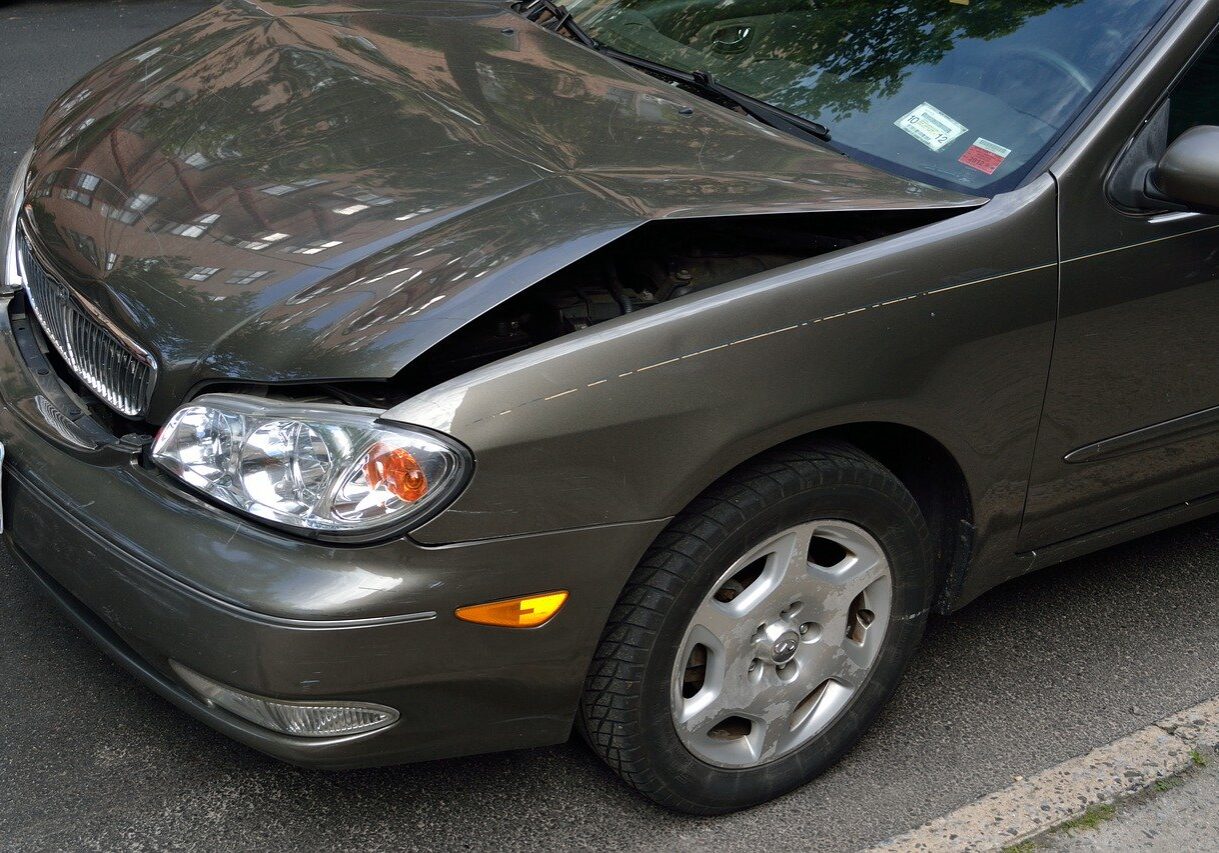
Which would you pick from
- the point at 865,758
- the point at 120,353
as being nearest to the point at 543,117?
the point at 120,353

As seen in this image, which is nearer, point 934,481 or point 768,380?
point 768,380

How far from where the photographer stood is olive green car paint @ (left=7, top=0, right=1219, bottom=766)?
77.8 inches

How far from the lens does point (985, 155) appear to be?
8.39 ft

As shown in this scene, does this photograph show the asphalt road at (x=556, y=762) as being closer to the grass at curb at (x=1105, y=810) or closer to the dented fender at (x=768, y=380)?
the grass at curb at (x=1105, y=810)

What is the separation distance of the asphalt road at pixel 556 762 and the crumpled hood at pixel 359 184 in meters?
0.75

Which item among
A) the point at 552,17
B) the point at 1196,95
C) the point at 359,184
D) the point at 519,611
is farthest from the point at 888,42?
the point at 519,611

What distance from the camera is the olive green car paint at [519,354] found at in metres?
1.98

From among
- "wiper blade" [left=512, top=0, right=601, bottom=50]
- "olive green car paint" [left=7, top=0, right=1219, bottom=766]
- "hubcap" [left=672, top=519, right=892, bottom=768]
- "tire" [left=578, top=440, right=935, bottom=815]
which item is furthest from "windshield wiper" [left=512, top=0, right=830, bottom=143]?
"hubcap" [left=672, top=519, right=892, bottom=768]

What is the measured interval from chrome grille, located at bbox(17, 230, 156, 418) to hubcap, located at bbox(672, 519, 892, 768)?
1.05 meters

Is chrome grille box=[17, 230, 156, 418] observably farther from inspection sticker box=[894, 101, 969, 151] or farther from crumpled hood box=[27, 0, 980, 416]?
inspection sticker box=[894, 101, 969, 151]

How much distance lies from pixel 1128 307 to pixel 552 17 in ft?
5.34

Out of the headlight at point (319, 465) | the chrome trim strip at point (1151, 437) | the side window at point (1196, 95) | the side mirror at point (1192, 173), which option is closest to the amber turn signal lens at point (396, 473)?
the headlight at point (319, 465)

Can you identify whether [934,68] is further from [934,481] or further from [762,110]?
[934,481]

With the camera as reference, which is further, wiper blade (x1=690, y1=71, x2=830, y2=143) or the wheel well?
wiper blade (x1=690, y1=71, x2=830, y2=143)
